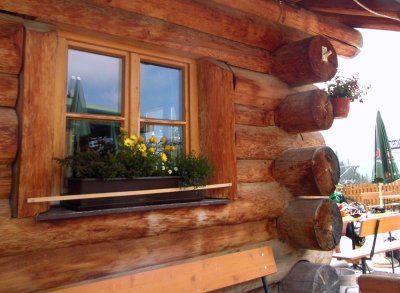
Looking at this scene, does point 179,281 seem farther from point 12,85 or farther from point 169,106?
point 12,85

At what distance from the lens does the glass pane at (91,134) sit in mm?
2236

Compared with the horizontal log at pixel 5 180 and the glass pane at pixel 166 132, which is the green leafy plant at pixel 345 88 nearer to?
the glass pane at pixel 166 132

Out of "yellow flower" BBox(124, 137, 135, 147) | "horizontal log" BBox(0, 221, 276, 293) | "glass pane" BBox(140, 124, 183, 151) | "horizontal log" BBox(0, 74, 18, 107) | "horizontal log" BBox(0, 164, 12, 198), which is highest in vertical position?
"horizontal log" BBox(0, 74, 18, 107)

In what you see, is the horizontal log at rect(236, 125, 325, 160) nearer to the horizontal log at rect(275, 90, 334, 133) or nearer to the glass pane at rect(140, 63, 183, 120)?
the horizontal log at rect(275, 90, 334, 133)

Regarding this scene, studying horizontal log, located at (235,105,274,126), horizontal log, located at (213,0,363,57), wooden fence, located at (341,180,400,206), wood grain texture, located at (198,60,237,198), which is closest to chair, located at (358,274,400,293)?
wood grain texture, located at (198,60,237,198)

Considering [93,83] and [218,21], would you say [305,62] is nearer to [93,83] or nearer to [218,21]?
[218,21]

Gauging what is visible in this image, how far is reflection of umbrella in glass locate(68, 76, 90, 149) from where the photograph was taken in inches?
89.0

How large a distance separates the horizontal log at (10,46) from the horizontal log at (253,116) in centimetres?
168

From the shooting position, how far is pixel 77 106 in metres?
2.29

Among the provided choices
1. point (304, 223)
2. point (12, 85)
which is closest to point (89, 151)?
point (12, 85)

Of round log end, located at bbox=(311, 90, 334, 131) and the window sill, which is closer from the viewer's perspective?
the window sill

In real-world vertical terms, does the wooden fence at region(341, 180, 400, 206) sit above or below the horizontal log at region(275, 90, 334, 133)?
below

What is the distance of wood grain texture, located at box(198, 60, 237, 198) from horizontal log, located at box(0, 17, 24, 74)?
4.47 feet

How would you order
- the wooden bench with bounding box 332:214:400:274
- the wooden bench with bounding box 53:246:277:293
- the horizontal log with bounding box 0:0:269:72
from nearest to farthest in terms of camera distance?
the wooden bench with bounding box 53:246:277:293, the horizontal log with bounding box 0:0:269:72, the wooden bench with bounding box 332:214:400:274
